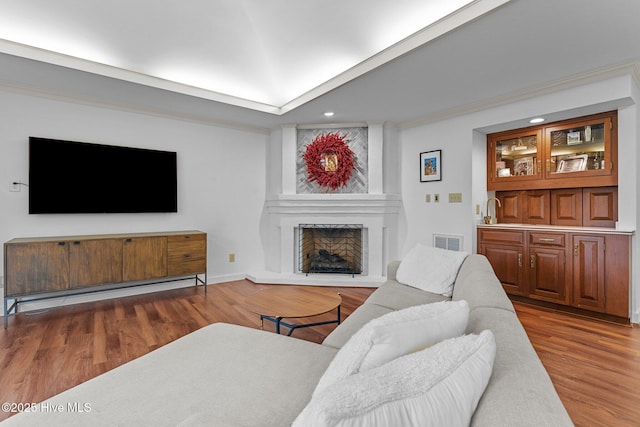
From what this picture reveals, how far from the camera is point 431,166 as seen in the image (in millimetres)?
4152

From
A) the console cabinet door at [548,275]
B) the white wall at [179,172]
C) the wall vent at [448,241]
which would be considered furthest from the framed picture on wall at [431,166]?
the white wall at [179,172]

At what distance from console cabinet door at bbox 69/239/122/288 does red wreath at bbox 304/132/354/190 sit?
2580 millimetres

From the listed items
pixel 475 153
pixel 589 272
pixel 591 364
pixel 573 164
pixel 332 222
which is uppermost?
pixel 475 153

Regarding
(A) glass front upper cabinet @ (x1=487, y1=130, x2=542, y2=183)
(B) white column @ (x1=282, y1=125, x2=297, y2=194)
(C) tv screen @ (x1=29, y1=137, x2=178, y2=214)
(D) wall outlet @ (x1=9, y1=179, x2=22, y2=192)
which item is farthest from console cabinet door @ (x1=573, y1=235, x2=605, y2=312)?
(D) wall outlet @ (x1=9, y1=179, x2=22, y2=192)

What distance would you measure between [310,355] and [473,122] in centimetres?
352

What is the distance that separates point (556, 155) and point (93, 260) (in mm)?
5048

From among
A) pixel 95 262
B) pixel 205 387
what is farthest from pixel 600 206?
pixel 95 262

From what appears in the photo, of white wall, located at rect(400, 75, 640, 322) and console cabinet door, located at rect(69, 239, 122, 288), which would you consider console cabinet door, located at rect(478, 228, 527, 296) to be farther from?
console cabinet door, located at rect(69, 239, 122, 288)

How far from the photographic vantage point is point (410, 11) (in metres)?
2.29

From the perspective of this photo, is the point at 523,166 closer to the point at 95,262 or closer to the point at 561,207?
the point at 561,207

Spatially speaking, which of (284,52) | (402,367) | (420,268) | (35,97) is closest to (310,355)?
(402,367)

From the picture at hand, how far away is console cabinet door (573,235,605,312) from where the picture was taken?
9.43 ft

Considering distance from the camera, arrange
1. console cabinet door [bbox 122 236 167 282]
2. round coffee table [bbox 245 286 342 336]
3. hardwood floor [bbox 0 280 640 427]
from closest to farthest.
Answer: hardwood floor [bbox 0 280 640 427]
round coffee table [bbox 245 286 342 336]
console cabinet door [bbox 122 236 167 282]

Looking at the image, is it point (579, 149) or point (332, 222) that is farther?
point (332, 222)
